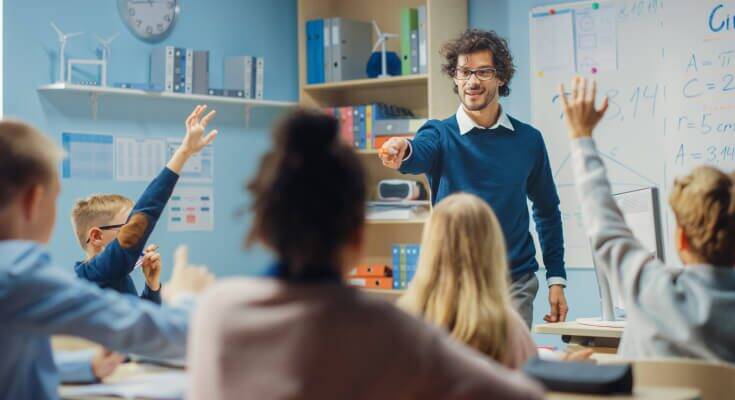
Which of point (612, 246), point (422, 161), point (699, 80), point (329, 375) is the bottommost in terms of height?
point (329, 375)

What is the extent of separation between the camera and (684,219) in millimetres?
1916

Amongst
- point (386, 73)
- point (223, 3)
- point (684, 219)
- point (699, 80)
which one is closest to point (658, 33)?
point (699, 80)

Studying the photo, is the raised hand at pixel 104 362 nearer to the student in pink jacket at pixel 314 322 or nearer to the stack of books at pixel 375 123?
the student in pink jacket at pixel 314 322

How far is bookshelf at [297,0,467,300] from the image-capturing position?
534 cm

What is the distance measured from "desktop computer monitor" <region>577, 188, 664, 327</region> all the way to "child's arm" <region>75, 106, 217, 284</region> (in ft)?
4.55

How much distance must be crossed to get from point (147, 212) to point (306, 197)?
122 cm

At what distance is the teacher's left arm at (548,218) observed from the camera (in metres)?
3.61

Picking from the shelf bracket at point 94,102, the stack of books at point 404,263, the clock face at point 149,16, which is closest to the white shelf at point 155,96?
the shelf bracket at point 94,102

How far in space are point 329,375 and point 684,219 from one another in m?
1.04

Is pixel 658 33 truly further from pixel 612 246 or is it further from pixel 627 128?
pixel 612 246

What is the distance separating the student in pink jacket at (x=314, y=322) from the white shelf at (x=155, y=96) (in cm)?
373

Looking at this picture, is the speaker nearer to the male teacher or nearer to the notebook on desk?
the male teacher

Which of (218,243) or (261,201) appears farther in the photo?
(218,243)

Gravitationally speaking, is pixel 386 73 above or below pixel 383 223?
above
